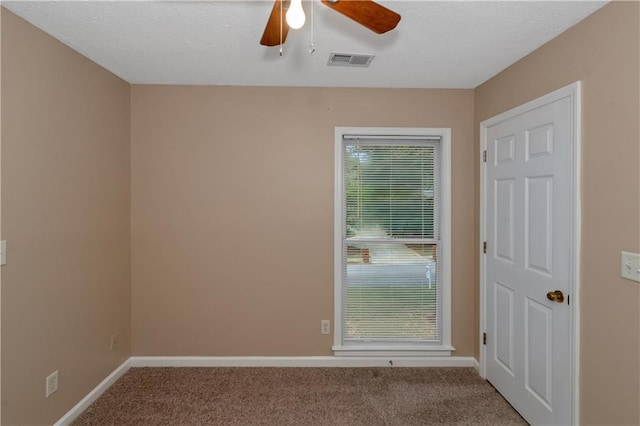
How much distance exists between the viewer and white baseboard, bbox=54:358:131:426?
224cm

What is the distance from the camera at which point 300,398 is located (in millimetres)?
2551

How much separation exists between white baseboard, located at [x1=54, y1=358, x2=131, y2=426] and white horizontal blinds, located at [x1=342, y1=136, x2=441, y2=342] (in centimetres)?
194

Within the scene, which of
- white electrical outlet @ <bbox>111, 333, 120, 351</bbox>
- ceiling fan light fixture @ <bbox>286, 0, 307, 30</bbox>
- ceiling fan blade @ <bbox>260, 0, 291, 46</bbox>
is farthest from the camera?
white electrical outlet @ <bbox>111, 333, 120, 351</bbox>

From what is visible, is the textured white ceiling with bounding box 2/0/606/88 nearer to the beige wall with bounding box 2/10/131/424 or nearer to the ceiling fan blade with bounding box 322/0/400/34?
the beige wall with bounding box 2/10/131/424

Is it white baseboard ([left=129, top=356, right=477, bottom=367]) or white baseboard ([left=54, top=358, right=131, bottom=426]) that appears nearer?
white baseboard ([left=54, top=358, right=131, bottom=426])

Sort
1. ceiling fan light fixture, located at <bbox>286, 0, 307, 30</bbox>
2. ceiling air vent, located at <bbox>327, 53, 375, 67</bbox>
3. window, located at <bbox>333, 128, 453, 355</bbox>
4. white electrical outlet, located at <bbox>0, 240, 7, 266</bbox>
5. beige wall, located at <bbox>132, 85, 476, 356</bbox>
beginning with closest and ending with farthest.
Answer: ceiling fan light fixture, located at <bbox>286, 0, 307, 30</bbox> → white electrical outlet, located at <bbox>0, 240, 7, 266</bbox> → ceiling air vent, located at <bbox>327, 53, 375, 67</bbox> → beige wall, located at <bbox>132, 85, 476, 356</bbox> → window, located at <bbox>333, 128, 453, 355</bbox>

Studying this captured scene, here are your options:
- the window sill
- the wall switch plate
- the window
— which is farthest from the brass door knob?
the window sill

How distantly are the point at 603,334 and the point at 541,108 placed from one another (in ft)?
4.45

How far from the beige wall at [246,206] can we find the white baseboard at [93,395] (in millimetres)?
202

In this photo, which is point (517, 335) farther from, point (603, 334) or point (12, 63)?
point (12, 63)

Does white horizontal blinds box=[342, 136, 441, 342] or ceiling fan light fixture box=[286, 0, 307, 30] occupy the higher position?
ceiling fan light fixture box=[286, 0, 307, 30]

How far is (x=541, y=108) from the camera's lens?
2145mm

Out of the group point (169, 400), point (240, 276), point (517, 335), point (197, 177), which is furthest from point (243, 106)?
point (517, 335)

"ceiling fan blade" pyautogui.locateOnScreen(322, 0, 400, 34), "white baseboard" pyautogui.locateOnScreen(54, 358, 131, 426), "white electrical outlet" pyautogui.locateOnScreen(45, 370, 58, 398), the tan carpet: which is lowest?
the tan carpet
